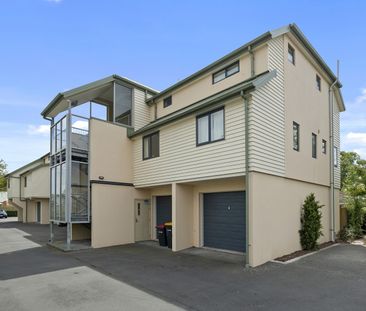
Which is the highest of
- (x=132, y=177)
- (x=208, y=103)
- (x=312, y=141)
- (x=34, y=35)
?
(x=34, y=35)

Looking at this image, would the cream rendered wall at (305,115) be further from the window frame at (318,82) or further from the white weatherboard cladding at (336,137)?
the white weatherboard cladding at (336,137)

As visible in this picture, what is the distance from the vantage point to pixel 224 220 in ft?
43.9

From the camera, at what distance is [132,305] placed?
6785 millimetres

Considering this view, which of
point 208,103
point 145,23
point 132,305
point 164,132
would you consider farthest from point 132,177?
point 132,305

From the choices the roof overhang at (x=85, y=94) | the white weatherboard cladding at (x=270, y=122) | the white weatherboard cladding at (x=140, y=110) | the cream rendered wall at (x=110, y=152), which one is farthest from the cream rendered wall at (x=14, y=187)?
the white weatherboard cladding at (x=270, y=122)

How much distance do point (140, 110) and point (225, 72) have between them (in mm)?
5527

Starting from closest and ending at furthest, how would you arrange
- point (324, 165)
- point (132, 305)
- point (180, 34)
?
1. point (132, 305)
2. point (180, 34)
3. point (324, 165)

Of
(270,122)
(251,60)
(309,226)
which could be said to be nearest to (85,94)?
(251,60)

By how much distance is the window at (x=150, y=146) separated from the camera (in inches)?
604

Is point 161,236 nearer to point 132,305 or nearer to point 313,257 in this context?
point 313,257

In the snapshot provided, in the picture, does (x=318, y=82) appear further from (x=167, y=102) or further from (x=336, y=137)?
(x=167, y=102)

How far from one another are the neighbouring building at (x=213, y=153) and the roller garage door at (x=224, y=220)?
4cm

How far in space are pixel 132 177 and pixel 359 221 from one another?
Result: 12.4 m

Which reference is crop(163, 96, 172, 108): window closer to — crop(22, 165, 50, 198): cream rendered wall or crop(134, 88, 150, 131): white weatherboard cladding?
crop(134, 88, 150, 131): white weatherboard cladding
